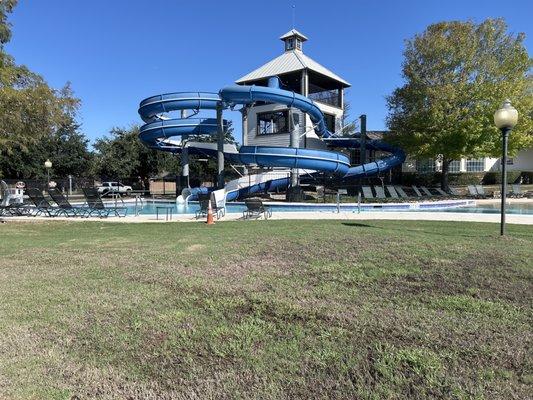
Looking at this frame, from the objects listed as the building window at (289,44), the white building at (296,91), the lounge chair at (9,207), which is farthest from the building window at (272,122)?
the lounge chair at (9,207)

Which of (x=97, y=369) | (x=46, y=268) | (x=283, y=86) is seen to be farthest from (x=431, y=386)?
(x=283, y=86)

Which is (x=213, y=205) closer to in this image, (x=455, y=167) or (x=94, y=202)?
(x=94, y=202)

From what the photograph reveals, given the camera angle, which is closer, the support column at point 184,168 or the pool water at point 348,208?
the pool water at point 348,208

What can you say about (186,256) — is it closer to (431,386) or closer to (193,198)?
(431,386)

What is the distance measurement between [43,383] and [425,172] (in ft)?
132

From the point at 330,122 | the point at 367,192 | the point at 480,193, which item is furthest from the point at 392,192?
the point at 330,122

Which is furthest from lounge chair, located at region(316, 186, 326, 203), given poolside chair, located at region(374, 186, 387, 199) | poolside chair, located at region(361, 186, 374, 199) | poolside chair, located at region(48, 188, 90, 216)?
poolside chair, located at region(48, 188, 90, 216)

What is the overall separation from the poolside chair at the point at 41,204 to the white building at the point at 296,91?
1763 cm

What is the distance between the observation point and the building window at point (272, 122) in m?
35.2

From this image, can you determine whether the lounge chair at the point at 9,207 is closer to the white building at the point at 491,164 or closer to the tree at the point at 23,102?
the tree at the point at 23,102

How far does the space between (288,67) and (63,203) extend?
2222cm

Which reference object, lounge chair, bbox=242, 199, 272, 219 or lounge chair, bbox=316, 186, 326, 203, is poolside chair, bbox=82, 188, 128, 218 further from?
lounge chair, bbox=316, 186, 326, 203

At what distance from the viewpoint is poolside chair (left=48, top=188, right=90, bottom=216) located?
18.4 meters

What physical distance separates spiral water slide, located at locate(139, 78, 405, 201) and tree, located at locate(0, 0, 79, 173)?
1000 centimetres
